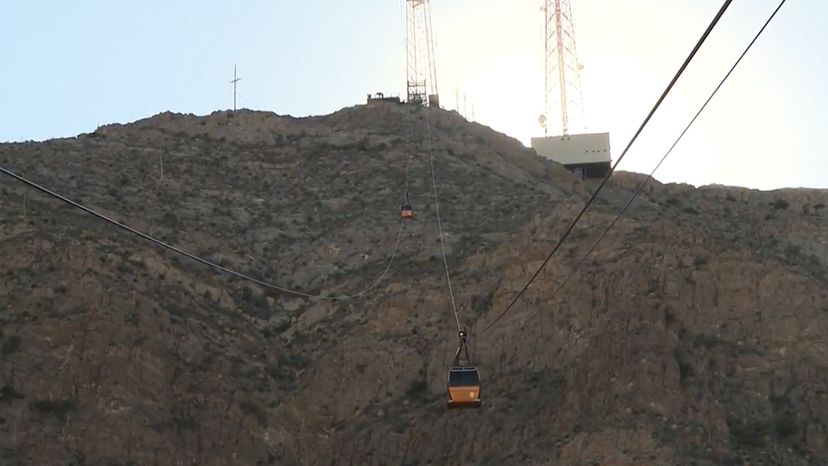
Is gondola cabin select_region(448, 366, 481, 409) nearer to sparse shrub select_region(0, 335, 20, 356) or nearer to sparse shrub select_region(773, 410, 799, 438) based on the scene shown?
sparse shrub select_region(773, 410, 799, 438)

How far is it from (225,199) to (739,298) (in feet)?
87.7

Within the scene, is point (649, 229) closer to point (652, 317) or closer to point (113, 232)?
point (652, 317)

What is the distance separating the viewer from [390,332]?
51688mm

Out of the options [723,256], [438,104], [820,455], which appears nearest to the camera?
[820,455]

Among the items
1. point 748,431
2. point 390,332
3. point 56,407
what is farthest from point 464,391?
point 56,407

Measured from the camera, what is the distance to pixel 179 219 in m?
61.1

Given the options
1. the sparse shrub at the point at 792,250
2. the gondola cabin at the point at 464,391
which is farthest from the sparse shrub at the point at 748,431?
the sparse shrub at the point at 792,250

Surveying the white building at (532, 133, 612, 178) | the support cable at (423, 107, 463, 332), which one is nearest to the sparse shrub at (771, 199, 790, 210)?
the white building at (532, 133, 612, 178)

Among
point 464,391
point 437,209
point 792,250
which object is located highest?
point 437,209

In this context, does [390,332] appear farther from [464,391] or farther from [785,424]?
[464,391]

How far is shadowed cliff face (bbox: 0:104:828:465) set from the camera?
45.2 metres

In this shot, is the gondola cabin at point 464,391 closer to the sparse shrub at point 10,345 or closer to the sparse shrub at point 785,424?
the sparse shrub at point 785,424

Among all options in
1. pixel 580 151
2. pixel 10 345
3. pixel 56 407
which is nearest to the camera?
pixel 56 407

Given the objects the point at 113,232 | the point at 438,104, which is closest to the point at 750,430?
the point at 113,232
